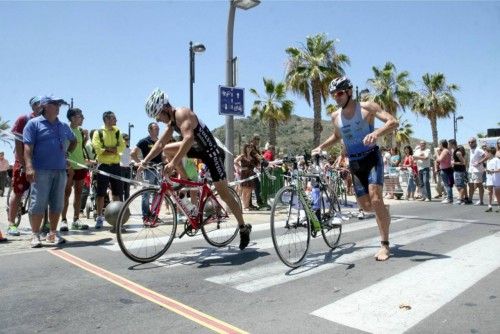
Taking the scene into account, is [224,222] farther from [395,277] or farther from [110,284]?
[395,277]

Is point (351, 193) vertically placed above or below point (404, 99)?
below

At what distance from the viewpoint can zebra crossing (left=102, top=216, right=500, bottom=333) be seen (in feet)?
10.1

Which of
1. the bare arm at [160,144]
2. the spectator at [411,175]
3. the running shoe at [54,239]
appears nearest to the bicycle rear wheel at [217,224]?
the bare arm at [160,144]

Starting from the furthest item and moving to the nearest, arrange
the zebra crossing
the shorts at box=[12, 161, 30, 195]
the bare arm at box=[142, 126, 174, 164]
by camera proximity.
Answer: the shorts at box=[12, 161, 30, 195] → the bare arm at box=[142, 126, 174, 164] → the zebra crossing

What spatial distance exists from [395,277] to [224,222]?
8.20 ft

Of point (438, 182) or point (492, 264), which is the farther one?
point (438, 182)

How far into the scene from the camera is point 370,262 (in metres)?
4.80

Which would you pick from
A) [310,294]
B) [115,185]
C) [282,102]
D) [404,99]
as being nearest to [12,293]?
[310,294]

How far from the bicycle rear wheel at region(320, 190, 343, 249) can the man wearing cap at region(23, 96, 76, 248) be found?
372 centimetres

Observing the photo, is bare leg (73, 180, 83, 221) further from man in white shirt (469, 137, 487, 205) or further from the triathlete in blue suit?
man in white shirt (469, 137, 487, 205)

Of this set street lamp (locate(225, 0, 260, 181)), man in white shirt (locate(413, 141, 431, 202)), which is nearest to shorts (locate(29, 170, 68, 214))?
street lamp (locate(225, 0, 260, 181))

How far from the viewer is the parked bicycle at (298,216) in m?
4.50

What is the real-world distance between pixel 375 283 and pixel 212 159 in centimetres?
237

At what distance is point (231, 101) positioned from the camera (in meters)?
9.92
